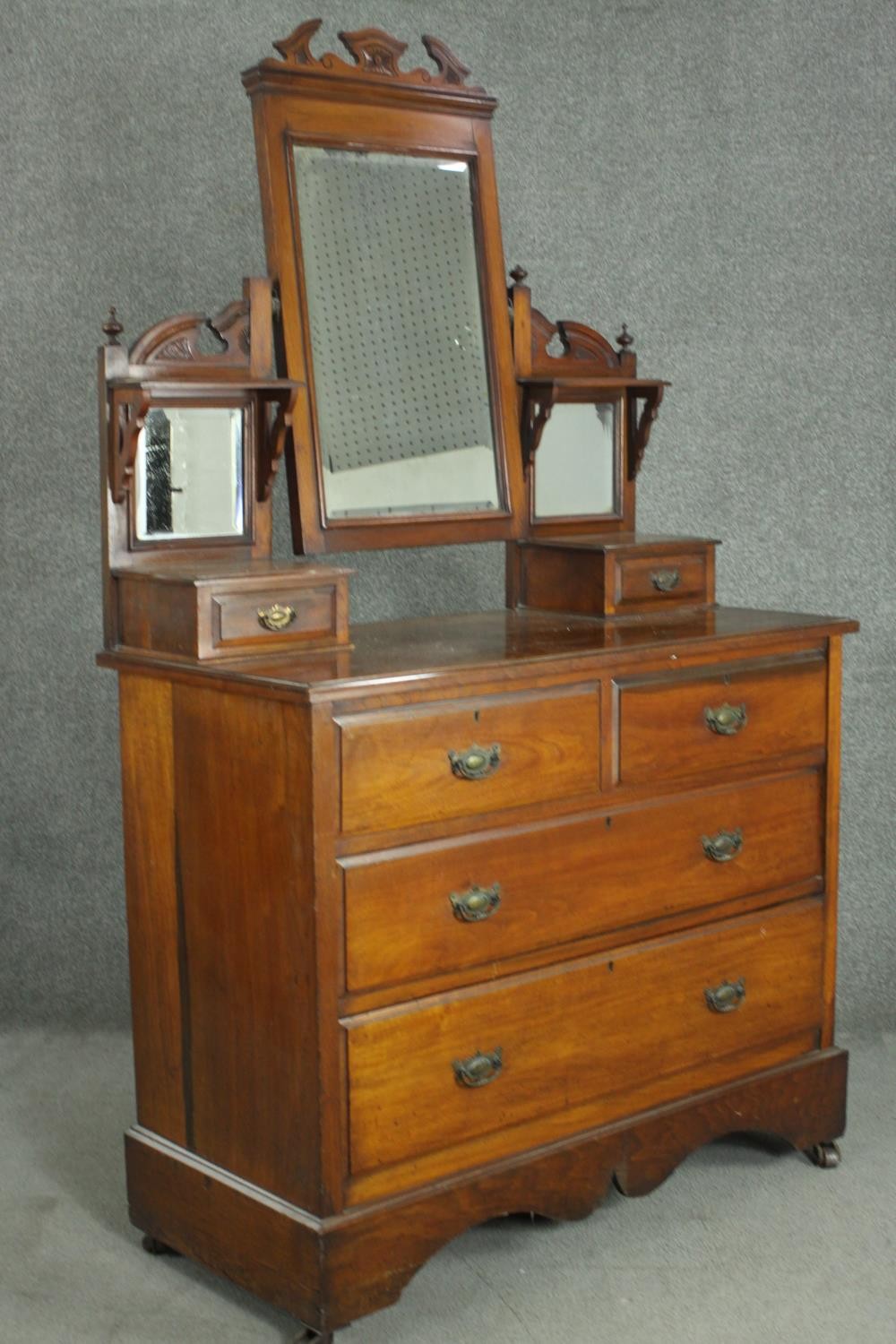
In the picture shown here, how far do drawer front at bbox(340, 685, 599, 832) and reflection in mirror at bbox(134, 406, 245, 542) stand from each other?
0.58m

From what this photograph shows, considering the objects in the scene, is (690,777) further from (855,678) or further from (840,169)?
(840,169)

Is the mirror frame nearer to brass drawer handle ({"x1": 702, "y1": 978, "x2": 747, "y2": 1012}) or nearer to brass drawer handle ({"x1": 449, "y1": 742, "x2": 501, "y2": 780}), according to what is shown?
brass drawer handle ({"x1": 449, "y1": 742, "x2": 501, "y2": 780})

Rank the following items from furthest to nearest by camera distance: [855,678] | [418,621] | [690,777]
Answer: [855,678] < [418,621] < [690,777]

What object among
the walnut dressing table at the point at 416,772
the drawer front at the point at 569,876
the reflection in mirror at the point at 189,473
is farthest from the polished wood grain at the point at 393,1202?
the reflection in mirror at the point at 189,473

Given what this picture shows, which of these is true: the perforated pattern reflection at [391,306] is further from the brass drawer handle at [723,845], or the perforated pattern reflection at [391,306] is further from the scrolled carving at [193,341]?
the brass drawer handle at [723,845]

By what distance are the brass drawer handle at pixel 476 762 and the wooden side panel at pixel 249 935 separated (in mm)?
265

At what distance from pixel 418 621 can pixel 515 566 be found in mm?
272

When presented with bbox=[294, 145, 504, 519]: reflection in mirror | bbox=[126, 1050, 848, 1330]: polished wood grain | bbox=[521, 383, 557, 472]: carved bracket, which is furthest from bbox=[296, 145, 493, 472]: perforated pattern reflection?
bbox=[126, 1050, 848, 1330]: polished wood grain

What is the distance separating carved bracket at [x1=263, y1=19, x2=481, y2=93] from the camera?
2910mm

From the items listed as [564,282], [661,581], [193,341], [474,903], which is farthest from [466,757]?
[564,282]

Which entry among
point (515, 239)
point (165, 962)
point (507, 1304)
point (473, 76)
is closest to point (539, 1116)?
point (507, 1304)

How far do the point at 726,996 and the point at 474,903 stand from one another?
626 millimetres

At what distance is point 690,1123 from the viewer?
9.66ft

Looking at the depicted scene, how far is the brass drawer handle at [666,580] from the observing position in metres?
3.11
